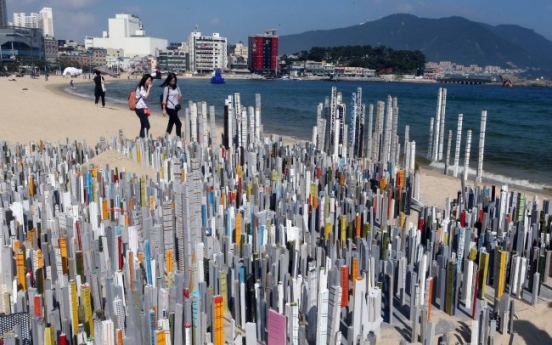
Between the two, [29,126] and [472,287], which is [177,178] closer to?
[472,287]

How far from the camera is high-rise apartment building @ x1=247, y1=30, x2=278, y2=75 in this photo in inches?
5482

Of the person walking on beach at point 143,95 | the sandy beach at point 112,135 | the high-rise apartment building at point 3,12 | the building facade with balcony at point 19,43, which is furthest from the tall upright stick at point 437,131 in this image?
the high-rise apartment building at point 3,12

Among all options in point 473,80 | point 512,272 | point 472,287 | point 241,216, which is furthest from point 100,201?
point 473,80

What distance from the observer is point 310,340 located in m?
4.16

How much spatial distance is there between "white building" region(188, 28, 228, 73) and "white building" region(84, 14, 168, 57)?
2833 centimetres

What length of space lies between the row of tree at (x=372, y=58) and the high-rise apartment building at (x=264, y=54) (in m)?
7.45

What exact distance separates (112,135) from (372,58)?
12736cm

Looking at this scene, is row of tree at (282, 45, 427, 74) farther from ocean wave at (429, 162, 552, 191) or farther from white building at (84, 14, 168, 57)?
ocean wave at (429, 162, 552, 191)

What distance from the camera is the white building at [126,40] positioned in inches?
6575

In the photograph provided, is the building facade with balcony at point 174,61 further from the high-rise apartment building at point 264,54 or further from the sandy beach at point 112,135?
the sandy beach at point 112,135

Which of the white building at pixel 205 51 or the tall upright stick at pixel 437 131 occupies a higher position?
the white building at pixel 205 51

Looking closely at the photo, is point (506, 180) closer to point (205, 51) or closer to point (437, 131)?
point (437, 131)

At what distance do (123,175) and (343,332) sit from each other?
14.7 feet

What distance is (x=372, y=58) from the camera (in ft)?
443
